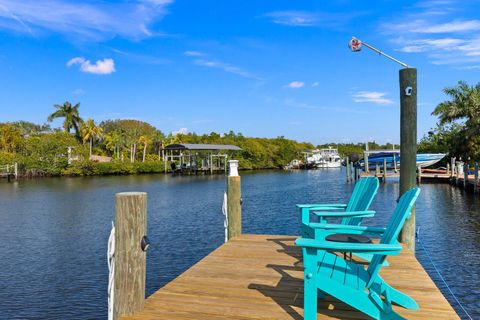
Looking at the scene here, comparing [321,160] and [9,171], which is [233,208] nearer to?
[9,171]

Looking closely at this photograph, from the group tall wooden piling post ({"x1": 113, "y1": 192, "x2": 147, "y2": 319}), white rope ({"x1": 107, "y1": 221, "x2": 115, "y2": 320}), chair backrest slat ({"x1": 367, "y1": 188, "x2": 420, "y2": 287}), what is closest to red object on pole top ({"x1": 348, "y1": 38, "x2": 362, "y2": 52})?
chair backrest slat ({"x1": 367, "y1": 188, "x2": 420, "y2": 287})

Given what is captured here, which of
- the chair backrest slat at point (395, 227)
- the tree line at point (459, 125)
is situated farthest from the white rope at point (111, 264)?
the tree line at point (459, 125)

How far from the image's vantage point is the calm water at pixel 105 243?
756cm

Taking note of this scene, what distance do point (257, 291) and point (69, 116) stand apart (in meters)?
62.3

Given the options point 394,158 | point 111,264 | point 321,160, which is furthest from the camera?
point 321,160

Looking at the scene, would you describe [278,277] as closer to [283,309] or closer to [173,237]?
[283,309]

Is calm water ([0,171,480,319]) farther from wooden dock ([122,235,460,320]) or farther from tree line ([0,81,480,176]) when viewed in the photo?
tree line ([0,81,480,176])

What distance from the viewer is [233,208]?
22.5 feet

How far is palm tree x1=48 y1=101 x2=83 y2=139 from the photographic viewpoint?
5953 cm

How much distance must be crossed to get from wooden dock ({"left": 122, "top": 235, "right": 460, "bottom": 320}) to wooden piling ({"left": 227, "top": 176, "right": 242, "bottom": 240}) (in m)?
1.34

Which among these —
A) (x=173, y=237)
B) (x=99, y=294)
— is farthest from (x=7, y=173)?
(x=99, y=294)

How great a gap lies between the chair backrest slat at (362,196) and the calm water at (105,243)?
9.92 ft

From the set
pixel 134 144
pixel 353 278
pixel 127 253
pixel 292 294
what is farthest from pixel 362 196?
pixel 134 144

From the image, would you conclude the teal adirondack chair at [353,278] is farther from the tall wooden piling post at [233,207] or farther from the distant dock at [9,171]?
the distant dock at [9,171]
